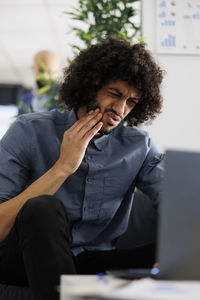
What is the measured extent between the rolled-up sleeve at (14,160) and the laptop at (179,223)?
69 cm

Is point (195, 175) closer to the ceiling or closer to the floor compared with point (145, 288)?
closer to the ceiling

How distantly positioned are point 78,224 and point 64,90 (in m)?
0.51

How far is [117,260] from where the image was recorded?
121 cm

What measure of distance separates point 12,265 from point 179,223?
0.63 metres

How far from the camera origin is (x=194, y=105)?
6.61 ft

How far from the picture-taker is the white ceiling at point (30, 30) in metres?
4.17

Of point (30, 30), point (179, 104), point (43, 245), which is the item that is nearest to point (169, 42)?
point (179, 104)

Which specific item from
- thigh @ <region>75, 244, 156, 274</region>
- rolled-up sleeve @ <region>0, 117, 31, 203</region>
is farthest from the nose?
thigh @ <region>75, 244, 156, 274</region>

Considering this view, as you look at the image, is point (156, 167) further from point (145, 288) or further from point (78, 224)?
point (145, 288)

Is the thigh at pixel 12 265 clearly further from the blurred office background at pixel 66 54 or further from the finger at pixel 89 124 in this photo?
the blurred office background at pixel 66 54

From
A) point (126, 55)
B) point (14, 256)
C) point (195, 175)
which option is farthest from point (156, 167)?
point (195, 175)

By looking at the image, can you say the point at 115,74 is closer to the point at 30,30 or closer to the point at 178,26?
the point at 178,26

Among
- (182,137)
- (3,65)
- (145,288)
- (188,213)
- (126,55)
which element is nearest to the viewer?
(145,288)

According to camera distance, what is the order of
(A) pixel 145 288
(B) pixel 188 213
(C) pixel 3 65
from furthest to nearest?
(C) pixel 3 65 → (B) pixel 188 213 → (A) pixel 145 288
